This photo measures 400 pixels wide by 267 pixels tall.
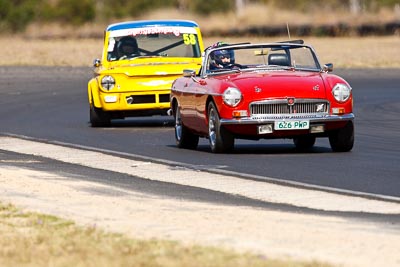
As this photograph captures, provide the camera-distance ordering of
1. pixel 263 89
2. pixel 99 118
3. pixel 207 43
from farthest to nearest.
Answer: pixel 207 43 → pixel 99 118 → pixel 263 89

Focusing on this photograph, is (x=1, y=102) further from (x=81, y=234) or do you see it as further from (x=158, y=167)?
(x=81, y=234)

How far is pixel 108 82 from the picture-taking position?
69.8 feet

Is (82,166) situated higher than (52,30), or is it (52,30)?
(82,166)

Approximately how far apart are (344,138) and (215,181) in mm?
3251

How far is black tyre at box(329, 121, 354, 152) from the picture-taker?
15852 mm

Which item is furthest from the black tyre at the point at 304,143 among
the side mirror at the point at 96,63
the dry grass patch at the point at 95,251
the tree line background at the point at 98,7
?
the tree line background at the point at 98,7

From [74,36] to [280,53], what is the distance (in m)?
48.4

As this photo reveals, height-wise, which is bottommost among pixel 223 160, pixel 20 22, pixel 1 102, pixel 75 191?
pixel 20 22

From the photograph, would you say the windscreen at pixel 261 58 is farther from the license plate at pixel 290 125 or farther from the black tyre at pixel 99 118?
the black tyre at pixel 99 118

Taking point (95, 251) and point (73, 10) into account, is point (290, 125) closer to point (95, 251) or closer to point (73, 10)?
point (95, 251)

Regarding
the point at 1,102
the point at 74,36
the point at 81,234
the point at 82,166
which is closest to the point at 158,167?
the point at 82,166

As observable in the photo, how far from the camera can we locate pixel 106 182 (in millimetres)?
12992

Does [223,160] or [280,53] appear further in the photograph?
[280,53]

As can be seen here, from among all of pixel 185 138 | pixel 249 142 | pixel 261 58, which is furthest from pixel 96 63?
pixel 261 58
